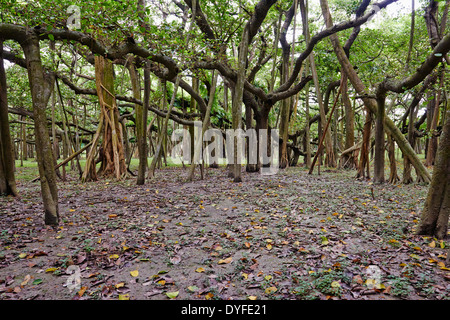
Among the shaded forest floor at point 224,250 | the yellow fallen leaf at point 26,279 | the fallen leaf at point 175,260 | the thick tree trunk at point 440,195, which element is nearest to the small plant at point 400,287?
the shaded forest floor at point 224,250

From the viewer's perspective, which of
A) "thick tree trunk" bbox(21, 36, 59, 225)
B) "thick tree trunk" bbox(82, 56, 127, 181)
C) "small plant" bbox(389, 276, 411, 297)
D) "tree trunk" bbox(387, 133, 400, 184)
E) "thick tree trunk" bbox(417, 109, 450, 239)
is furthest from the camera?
"thick tree trunk" bbox(82, 56, 127, 181)

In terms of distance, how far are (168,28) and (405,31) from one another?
12.5 meters

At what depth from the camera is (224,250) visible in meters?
3.40

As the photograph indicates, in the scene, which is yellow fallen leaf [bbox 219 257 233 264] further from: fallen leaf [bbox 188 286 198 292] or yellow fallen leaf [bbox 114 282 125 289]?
yellow fallen leaf [bbox 114 282 125 289]

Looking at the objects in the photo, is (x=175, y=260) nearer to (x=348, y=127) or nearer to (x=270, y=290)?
(x=270, y=290)

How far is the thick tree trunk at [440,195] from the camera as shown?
329 cm

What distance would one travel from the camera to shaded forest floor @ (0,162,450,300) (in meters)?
2.50

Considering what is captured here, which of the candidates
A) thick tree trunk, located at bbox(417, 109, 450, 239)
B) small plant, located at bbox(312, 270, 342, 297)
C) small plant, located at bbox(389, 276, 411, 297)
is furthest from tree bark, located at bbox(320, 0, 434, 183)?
small plant, located at bbox(312, 270, 342, 297)

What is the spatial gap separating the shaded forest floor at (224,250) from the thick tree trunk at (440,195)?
0.79 ft

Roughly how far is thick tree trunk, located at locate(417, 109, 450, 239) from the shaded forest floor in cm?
24

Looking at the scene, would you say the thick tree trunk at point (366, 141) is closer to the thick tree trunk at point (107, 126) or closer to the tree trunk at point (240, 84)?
the tree trunk at point (240, 84)

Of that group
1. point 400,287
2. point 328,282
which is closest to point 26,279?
point 328,282
